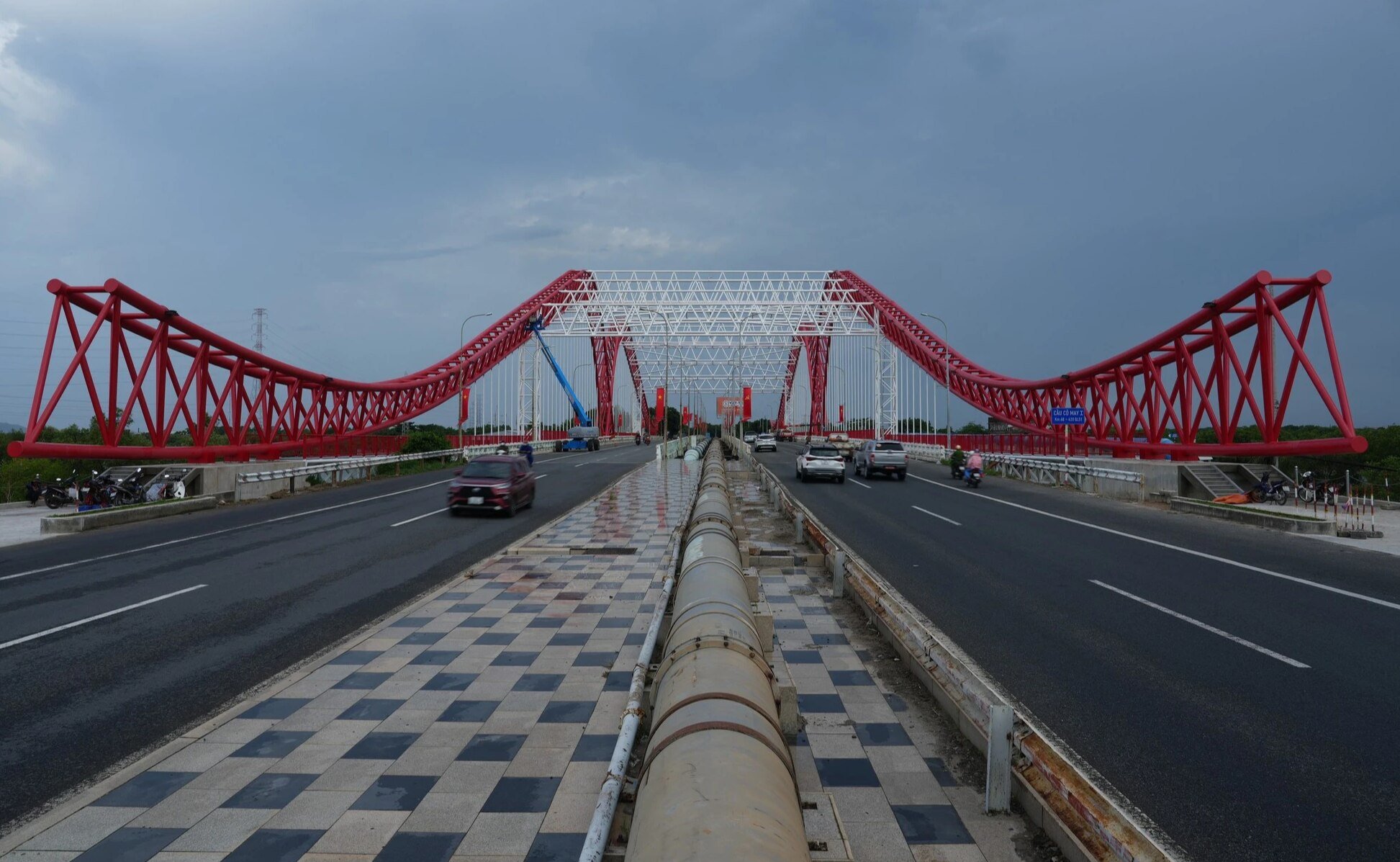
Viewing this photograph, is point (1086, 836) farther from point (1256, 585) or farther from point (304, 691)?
point (1256, 585)

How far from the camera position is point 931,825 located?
4.31 meters

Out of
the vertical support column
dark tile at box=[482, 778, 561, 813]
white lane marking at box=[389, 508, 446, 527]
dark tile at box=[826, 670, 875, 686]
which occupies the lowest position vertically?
dark tile at box=[826, 670, 875, 686]

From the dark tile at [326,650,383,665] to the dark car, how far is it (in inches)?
445

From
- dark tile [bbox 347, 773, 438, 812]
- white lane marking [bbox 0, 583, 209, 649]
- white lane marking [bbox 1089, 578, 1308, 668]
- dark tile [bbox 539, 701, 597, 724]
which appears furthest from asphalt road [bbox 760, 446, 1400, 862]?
white lane marking [bbox 0, 583, 209, 649]

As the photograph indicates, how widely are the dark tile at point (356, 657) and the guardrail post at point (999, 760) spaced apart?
19.1 ft

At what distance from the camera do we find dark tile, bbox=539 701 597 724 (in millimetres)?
5871

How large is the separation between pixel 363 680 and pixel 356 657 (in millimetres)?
767

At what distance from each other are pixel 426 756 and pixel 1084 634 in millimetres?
7045

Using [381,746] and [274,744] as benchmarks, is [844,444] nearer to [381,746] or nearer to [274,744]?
[381,746]

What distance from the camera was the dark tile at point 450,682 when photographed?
21.7 feet

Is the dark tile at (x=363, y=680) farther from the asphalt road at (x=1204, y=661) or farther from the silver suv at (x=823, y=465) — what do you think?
the silver suv at (x=823, y=465)

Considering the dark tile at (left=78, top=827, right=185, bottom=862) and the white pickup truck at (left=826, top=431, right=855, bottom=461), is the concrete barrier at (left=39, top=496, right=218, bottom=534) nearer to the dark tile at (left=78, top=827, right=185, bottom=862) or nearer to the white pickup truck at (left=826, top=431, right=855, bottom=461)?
the dark tile at (left=78, top=827, right=185, bottom=862)

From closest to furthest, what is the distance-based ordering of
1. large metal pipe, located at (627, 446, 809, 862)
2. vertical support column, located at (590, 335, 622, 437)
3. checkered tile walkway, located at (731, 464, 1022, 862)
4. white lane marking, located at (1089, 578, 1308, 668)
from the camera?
large metal pipe, located at (627, 446, 809, 862), checkered tile walkway, located at (731, 464, 1022, 862), white lane marking, located at (1089, 578, 1308, 668), vertical support column, located at (590, 335, 622, 437)

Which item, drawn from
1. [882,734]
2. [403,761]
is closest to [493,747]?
[403,761]
